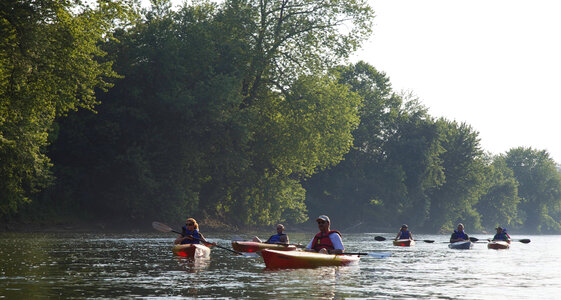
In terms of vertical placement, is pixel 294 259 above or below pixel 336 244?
below

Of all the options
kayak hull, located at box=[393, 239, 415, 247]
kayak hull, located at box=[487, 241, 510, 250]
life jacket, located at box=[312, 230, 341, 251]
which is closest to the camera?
life jacket, located at box=[312, 230, 341, 251]

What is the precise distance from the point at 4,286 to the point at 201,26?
3672 centimetres

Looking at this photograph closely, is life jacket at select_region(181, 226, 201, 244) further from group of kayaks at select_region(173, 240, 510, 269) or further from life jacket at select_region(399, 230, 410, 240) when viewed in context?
life jacket at select_region(399, 230, 410, 240)

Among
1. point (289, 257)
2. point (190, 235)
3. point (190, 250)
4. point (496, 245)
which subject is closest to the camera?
point (289, 257)

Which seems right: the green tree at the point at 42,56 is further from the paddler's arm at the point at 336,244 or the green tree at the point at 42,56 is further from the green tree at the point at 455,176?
the green tree at the point at 455,176

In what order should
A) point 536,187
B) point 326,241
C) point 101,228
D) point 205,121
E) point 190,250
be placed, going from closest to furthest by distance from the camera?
1. point 326,241
2. point 190,250
3. point 101,228
4. point 205,121
5. point 536,187

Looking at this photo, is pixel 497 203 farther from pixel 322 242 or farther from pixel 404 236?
pixel 322 242

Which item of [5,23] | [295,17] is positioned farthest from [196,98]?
[5,23]

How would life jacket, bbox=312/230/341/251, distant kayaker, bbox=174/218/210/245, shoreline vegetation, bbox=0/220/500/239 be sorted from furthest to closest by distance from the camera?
1. shoreline vegetation, bbox=0/220/500/239
2. distant kayaker, bbox=174/218/210/245
3. life jacket, bbox=312/230/341/251

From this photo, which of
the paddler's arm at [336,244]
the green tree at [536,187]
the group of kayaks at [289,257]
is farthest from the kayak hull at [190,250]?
the green tree at [536,187]

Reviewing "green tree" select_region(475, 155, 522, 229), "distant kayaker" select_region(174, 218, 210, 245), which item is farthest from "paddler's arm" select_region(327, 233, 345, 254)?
"green tree" select_region(475, 155, 522, 229)

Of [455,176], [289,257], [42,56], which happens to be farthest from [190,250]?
[455,176]

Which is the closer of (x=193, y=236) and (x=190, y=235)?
(x=190, y=235)

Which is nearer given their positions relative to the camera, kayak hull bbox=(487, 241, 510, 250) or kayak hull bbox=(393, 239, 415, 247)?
kayak hull bbox=(487, 241, 510, 250)
